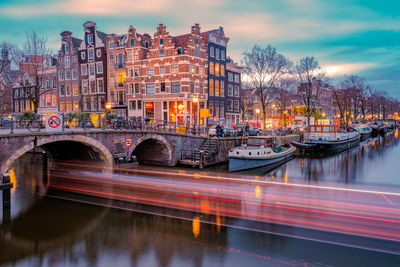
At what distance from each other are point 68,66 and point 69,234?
44.7 meters

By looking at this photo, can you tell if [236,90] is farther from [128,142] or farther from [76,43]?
[128,142]

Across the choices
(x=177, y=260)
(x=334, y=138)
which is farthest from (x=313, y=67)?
(x=177, y=260)

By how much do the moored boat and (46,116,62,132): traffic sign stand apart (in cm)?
2844

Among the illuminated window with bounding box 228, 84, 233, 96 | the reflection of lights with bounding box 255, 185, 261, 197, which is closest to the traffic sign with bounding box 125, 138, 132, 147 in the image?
the reflection of lights with bounding box 255, 185, 261, 197

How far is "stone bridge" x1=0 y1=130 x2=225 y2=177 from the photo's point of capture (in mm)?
16547

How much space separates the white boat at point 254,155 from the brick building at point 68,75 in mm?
33366

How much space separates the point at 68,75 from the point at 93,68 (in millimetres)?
5409

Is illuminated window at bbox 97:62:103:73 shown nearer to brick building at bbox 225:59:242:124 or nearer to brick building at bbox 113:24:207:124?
brick building at bbox 113:24:207:124

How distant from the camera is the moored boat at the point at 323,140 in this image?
3803cm

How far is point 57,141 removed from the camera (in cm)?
2014

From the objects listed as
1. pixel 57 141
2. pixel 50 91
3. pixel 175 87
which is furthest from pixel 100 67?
pixel 57 141

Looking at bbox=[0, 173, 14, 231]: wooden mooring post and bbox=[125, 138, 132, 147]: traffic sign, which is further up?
bbox=[125, 138, 132, 147]: traffic sign

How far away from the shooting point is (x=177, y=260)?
9.89 metres

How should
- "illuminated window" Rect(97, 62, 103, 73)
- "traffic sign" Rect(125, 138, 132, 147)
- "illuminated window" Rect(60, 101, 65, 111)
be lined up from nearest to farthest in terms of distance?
"traffic sign" Rect(125, 138, 132, 147)
"illuminated window" Rect(97, 62, 103, 73)
"illuminated window" Rect(60, 101, 65, 111)
